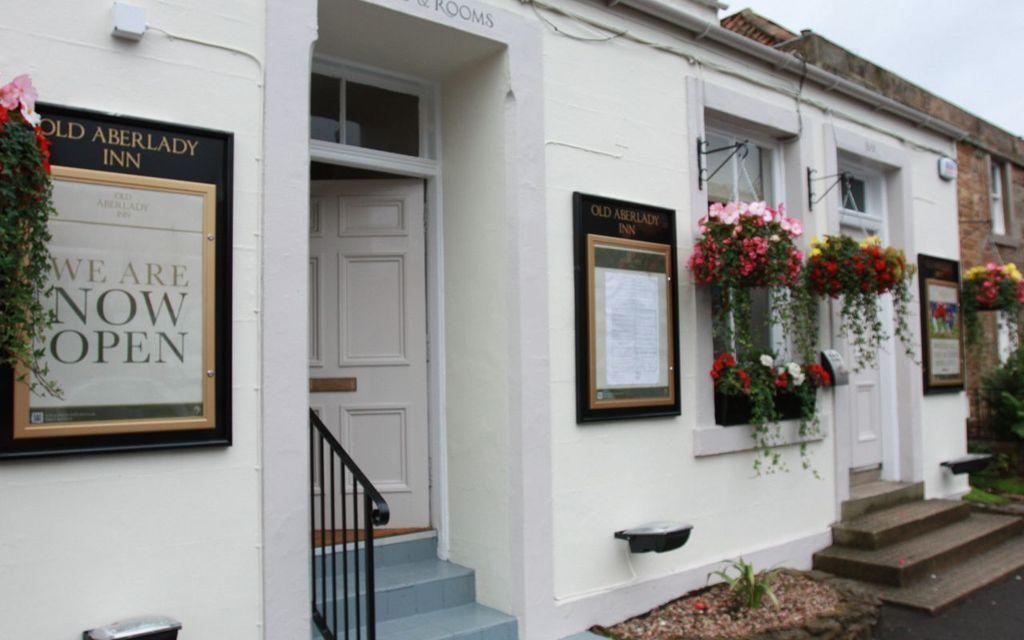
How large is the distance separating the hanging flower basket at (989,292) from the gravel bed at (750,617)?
13.2ft

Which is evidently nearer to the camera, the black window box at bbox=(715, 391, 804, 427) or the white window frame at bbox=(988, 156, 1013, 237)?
the black window box at bbox=(715, 391, 804, 427)

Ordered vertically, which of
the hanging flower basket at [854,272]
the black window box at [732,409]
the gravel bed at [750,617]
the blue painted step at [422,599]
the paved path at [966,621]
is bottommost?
the paved path at [966,621]

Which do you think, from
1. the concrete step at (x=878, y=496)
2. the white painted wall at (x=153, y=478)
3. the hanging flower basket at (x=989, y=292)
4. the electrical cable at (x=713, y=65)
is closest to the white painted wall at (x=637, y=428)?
the electrical cable at (x=713, y=65)

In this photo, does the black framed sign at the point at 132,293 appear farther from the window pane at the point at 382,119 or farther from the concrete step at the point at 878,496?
the concrete step at the point at 878,496

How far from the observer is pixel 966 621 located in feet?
16.8

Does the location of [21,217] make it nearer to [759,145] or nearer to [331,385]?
[331,385]

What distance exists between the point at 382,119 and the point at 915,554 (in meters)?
4.83

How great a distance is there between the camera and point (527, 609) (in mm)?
4320

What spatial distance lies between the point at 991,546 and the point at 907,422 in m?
1.21

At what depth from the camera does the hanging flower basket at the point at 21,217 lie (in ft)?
8.81

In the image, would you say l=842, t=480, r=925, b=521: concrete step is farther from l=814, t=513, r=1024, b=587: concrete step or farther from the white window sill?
the white window sill

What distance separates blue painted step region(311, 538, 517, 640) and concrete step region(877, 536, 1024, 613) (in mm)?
2819

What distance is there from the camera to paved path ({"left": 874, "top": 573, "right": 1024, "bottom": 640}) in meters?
4.90

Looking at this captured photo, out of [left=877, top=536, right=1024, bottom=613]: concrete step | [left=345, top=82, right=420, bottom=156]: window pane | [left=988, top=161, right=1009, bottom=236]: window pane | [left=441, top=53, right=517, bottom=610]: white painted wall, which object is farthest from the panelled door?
[left=345, top=82, right=420, bottom=156]: window pane
